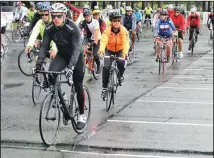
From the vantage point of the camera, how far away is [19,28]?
27891 millimetres

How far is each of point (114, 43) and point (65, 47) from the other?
9.36 feet

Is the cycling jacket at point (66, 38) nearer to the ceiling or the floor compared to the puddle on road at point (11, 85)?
nearer to the ceiling

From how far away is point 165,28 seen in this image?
16.8 metres

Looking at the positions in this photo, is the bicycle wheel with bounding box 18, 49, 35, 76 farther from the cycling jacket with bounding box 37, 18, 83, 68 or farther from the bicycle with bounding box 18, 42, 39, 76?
the cycling jacket with bounding box 37, 18, 83, 68

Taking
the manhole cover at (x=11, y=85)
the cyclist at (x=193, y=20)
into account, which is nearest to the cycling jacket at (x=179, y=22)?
the cyclist at (x=193, y=20)

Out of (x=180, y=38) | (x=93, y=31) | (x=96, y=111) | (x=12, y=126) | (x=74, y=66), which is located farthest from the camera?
(x=180, y=38)

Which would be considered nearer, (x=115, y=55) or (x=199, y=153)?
(x=199, y=153)

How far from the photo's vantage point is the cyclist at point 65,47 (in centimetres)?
784

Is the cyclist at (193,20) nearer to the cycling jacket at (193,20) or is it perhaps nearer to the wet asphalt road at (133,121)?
the cycling jacket at (193,20)

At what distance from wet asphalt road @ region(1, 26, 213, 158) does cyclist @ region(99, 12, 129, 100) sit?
668 mm

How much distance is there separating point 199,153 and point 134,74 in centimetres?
909

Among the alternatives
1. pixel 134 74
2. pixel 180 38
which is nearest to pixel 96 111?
pixel 134 74

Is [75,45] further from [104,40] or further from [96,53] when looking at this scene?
[96,53]

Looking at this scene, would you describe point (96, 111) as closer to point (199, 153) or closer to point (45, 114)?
point (45, 114)
